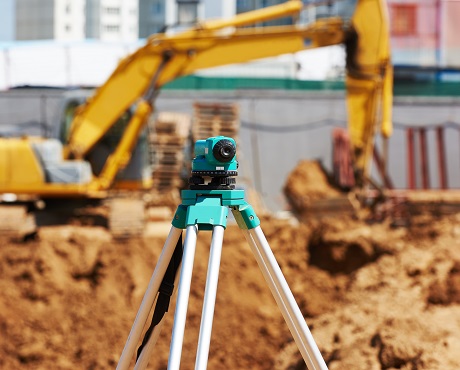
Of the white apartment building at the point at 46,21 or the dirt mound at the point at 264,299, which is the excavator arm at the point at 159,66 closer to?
the dirt mound at the point at 264,299

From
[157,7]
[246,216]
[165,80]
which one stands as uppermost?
[157,7]

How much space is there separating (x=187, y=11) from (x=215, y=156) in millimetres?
25140

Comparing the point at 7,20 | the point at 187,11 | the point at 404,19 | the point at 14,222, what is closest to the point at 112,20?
the point at 7,20

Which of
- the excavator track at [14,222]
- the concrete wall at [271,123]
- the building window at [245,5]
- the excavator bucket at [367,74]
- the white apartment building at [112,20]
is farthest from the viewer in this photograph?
the building window at [245,5]

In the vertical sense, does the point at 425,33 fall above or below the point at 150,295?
above

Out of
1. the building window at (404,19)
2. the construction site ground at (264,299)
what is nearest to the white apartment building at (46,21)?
the building window at (404,19)

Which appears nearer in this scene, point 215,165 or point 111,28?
point 215,165

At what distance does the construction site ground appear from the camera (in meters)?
5.46

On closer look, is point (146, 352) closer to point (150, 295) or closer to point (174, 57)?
point (150, 295)

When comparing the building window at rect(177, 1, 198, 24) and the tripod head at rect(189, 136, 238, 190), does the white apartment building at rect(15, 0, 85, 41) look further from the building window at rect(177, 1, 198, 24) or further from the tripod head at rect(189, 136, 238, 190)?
the tripod head at rect(189, 136, 238, 190)

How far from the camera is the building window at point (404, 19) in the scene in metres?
25.6

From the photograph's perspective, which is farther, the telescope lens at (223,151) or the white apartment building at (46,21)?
the white apartment building at (46,21)

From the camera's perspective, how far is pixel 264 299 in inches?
337

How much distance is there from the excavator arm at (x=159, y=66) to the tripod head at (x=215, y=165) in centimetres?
970
